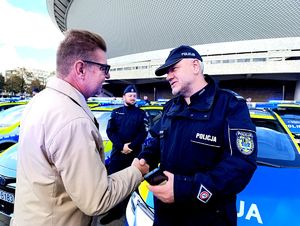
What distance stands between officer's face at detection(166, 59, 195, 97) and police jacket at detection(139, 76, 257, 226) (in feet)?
0.23

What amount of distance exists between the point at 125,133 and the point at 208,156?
2636 mm

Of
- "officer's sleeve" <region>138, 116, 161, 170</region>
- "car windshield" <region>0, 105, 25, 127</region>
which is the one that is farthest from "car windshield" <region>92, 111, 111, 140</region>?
"officer's sleeve" <region>138, 116, 161, 170</region>

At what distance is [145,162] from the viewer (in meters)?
1.66

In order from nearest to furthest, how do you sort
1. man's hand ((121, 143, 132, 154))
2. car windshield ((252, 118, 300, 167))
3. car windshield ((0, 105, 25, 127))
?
1. car windshield ((252, 118, 300, 167))
2. man's hand ((121, 143, 132, 154))
3. car windshield ((0, 105, 25, 127))

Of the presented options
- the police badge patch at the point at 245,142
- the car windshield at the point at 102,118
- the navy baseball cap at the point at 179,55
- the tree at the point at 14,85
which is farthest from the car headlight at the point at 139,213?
the tree at the point at 14,85

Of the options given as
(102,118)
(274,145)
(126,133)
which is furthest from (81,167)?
(102,118)

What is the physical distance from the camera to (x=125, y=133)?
13.2ft

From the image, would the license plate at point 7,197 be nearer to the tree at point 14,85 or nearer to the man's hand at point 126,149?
the man's hand at point 126,149

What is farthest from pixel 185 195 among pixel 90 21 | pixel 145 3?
pixel 90 21

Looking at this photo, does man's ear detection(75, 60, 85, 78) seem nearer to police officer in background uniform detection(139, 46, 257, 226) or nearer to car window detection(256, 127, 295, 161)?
police officer in background uniform detection(139, 46, 257, 226)

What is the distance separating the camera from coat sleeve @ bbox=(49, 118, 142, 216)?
1.17 m

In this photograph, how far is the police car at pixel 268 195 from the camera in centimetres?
160

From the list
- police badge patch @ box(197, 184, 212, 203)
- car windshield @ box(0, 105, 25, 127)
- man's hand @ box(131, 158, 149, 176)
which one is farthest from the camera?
car windshield @ box(0, 105, 25, 127)

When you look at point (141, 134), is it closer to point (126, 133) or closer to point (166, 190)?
point (126, 133)
